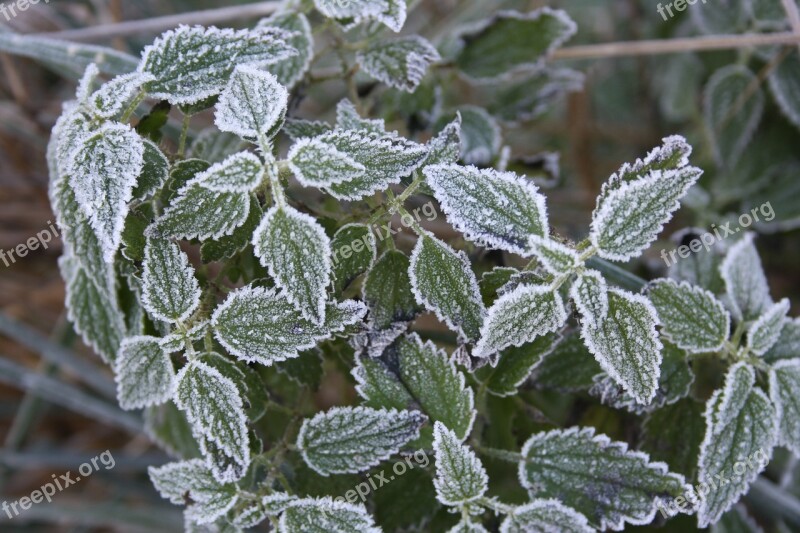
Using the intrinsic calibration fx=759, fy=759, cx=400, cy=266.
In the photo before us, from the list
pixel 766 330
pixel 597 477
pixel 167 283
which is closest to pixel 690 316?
pixel 766 330

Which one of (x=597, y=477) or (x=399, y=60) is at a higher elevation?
(x=399, y=60)

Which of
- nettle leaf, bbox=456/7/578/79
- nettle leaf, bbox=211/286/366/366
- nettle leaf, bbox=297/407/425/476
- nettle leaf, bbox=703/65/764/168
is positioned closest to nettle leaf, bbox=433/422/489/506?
nettle leaf, bbox=297/407/425/476

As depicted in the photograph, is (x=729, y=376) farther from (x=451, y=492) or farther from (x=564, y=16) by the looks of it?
(x=564, y=16)

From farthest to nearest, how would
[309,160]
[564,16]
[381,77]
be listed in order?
[564,16] < [381,77] < [309,160]

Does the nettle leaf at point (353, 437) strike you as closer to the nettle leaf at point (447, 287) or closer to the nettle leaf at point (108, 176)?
the nettle leaf at point (447, 287)

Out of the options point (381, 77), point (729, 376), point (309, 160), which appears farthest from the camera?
point (381, 77)

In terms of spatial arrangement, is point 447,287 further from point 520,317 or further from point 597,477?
point 597,477

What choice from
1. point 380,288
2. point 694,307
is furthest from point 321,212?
point 694,307
